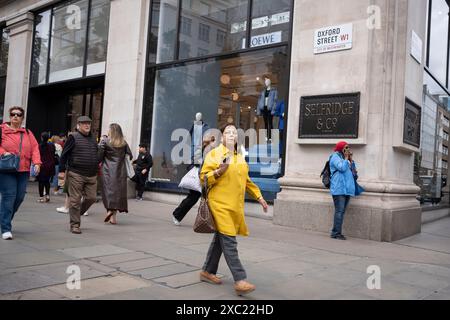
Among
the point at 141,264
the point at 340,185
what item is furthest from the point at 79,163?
the point at 340,185

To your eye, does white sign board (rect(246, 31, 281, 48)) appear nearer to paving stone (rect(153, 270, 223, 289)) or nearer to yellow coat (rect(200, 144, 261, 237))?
yellow coat (rect(200, 144, 261, 237))

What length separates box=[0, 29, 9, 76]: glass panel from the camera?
20.2 meters

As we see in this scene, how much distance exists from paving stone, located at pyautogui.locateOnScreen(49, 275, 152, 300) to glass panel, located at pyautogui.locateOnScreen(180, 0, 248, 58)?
26.7ft

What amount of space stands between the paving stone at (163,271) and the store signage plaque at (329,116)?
4.51 meters

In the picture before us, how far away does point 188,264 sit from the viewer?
5422 millimetres

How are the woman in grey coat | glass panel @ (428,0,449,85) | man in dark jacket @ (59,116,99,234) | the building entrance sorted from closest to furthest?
man in dark jacket @ (59,116,99,234), the woman in grey coat, glass panel @ (428,0,449,85), the building entrance

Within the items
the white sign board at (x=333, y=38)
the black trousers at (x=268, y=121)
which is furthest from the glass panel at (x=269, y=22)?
the black trousers at (x=268, y=121)

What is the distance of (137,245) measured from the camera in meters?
6.42

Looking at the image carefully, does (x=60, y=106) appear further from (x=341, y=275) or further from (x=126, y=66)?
(x=341, y=275)

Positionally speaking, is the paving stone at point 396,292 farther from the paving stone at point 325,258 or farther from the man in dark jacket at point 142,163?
the man in dark jacket at point 142,163

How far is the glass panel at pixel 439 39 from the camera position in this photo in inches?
475

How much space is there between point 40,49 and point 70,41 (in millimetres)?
2142

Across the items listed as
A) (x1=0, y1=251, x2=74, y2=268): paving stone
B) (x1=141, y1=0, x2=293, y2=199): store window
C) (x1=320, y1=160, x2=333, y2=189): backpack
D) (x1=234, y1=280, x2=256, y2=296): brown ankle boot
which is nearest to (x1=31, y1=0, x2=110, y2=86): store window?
(x1=141, y1=0, x2=293, y2=199): store window
